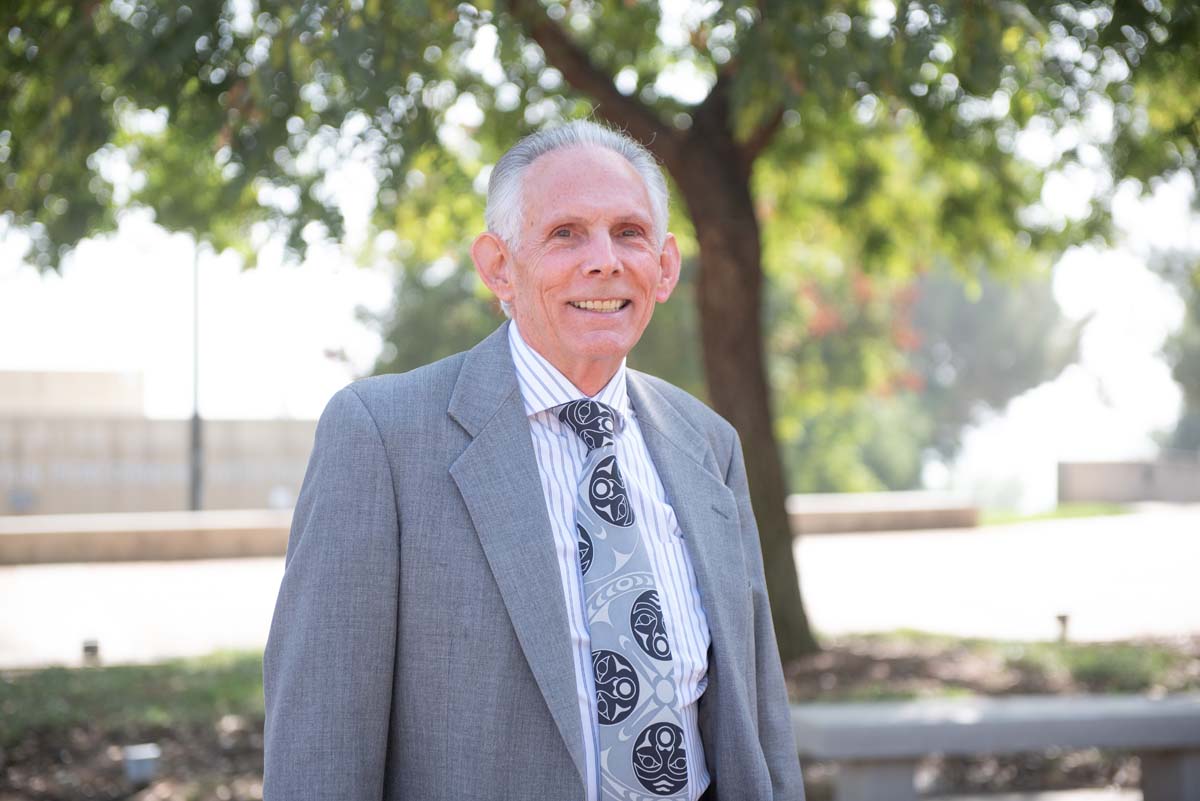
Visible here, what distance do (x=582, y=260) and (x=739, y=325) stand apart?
6.56 metres

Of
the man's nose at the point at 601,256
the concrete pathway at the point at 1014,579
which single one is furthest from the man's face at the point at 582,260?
the concrete pathway at the point at 1014,579

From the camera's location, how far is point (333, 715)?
1.97 metres

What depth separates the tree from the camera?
5.62 m

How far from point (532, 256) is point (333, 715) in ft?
2.99

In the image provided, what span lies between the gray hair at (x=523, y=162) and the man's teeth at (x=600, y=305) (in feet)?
0.56

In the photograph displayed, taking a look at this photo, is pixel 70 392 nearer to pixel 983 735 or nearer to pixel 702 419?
pixel 983 735

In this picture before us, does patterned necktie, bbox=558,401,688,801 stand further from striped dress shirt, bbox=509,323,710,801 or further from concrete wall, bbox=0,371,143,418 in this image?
concrete wall, bbox=0,371,143,418

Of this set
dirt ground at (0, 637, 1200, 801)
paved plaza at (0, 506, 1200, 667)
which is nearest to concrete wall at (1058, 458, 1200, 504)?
paved plaza at (0, 506, 1200, 667)

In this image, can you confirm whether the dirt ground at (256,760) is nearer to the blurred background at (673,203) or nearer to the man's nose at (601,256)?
the blurred background at (673,203)

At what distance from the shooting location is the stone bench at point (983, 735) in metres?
5.19

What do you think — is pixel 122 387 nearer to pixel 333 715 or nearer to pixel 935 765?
pixel 935 765

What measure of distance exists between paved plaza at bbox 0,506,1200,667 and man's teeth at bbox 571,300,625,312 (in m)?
8.92

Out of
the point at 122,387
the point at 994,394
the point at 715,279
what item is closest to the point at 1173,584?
the point at 715,279

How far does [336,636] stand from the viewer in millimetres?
1991
